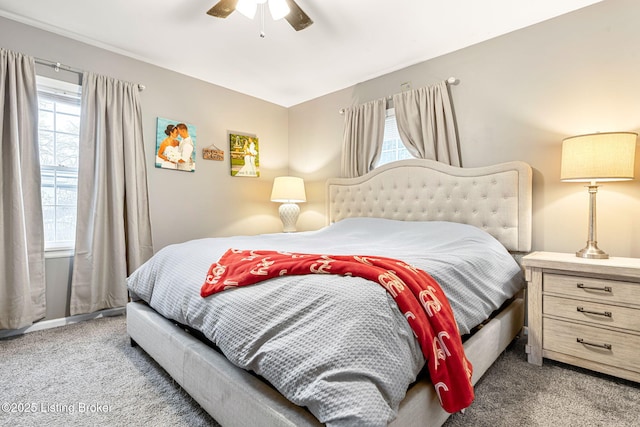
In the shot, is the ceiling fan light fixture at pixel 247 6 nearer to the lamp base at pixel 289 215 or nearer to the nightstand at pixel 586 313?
the lamp base at pixel 289 215

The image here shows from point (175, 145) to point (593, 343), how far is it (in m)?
3.71

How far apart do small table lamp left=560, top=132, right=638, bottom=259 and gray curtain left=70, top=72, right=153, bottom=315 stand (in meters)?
3.46

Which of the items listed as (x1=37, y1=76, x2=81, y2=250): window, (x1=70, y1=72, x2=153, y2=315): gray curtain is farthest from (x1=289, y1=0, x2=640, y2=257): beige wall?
(x1=37, y1=76, x2=81, y2=250): window

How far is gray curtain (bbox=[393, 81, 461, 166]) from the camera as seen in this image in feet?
9.20

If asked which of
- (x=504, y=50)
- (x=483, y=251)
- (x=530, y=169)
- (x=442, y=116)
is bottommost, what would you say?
(x=483, y=251)

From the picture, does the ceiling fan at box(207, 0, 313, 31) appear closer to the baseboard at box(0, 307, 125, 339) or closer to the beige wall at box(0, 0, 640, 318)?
the beige wall at box(0, 0, 640, 318)

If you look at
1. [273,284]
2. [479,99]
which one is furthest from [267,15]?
[273,284]

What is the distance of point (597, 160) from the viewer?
1860 mm

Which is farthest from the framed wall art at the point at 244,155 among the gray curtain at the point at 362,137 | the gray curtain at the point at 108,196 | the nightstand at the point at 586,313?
the nightstand at the point at 586,313

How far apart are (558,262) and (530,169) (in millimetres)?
834

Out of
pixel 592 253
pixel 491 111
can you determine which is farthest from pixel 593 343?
pixel 491 111

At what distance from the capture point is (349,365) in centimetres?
86

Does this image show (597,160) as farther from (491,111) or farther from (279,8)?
(279,8)

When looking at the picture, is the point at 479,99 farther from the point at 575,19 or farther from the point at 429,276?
the point at 429,276
